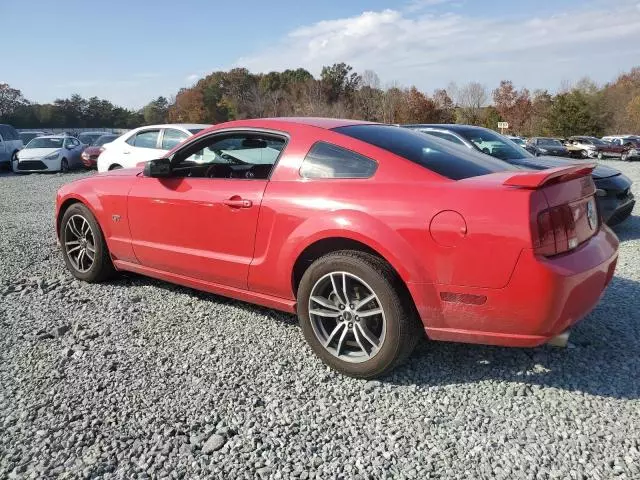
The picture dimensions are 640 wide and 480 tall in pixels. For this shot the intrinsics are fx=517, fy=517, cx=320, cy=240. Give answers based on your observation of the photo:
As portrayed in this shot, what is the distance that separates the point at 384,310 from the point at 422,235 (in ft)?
1.55

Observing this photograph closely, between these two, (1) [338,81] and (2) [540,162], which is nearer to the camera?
(2) [540,162]

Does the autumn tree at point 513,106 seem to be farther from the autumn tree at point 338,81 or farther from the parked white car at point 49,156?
the parked white car at point 49,156

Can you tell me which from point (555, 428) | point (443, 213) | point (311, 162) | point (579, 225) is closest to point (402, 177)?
point (443, 213)

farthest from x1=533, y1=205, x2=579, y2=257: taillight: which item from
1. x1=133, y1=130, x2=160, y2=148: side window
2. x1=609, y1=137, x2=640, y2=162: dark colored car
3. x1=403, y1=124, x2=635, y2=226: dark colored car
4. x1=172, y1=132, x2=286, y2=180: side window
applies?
x1=609, y1=137, x2=640, y2=162: dark colored car

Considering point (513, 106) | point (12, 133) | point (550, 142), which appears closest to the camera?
point (12, 133)

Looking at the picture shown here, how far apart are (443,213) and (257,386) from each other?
1.42m

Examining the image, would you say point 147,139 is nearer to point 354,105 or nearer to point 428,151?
point 428,151

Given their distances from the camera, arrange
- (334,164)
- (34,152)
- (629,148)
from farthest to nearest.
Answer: (629,148)
(34,152)
(334,164)

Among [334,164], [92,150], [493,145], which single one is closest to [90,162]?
[92,150]

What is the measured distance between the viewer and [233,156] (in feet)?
15.6

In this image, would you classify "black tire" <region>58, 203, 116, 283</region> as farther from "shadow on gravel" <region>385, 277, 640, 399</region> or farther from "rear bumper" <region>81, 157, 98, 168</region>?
"rear bumper" <region>81, 157, 98, 168</region>

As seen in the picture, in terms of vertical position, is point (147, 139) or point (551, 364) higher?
point (147, 139)

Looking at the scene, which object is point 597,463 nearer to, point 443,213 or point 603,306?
point 443,213

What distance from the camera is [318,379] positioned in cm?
303
